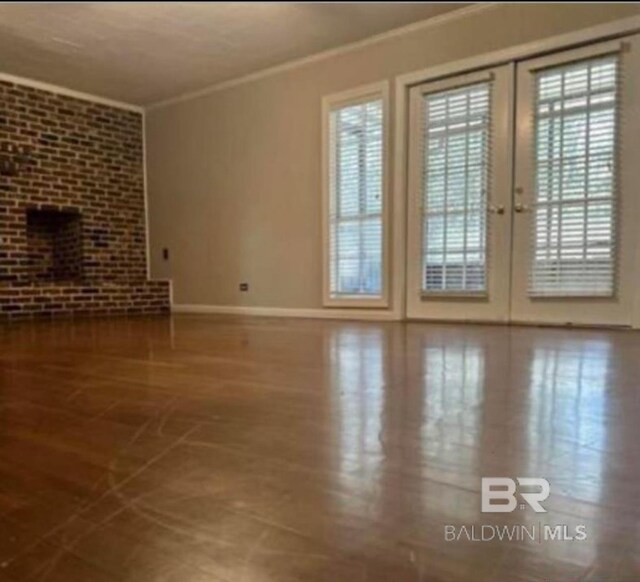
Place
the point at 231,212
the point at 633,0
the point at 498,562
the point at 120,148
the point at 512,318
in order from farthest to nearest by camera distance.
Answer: the point at 120,148
the point at 231,212
the point at 512,318
the point at 498,562
the point at 633,0

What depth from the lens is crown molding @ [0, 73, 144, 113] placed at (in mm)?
5448

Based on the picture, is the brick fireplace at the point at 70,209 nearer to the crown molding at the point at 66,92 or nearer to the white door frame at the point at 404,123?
the crown molding at the point at 66,92

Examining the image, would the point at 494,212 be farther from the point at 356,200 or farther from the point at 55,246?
the point at 55,246

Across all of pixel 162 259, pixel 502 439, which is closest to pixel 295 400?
pixel 502 439

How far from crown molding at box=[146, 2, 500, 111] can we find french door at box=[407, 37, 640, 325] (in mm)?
459

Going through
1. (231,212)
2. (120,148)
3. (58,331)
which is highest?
(120,148)

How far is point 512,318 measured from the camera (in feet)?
13.1

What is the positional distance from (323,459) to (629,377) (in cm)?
139

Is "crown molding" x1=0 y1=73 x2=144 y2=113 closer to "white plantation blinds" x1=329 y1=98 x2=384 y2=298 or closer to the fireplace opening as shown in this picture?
the fireplace opening

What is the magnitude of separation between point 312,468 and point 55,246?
6.19 meters

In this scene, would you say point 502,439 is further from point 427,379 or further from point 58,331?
point 58,331

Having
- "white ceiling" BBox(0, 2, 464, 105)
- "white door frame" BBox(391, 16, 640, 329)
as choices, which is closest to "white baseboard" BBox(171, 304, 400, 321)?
"white door frame" BBox(391, 16, 640, 329)

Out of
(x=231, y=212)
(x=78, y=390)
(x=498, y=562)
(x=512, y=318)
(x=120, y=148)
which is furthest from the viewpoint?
(x=120, y=148)

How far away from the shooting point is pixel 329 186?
4887 mm
